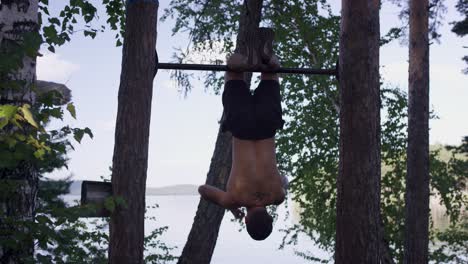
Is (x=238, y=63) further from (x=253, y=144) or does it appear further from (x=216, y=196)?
(x=216, y=196)

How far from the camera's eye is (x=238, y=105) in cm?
551

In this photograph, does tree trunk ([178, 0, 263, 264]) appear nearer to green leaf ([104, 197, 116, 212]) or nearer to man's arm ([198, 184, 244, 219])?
man's arm ([198, 184, 244, 219])

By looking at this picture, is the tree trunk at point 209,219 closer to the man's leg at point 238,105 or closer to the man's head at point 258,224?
the man's head at point 258,224

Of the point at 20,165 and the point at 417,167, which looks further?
the point at 417,167

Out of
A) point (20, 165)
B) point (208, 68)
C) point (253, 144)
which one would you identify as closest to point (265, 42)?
point (208, 68)

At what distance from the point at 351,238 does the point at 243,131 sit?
1.38m

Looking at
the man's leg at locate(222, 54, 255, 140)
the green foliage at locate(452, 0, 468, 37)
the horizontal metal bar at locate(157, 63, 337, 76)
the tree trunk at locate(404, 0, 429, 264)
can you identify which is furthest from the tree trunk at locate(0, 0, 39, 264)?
the green foliage at locate(452, 0, 468, 37)

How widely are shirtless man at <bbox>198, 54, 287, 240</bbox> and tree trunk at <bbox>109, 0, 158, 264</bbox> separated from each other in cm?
75

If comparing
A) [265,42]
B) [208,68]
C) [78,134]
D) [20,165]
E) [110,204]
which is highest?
[265,42]

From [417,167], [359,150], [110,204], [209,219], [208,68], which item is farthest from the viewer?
[417,167]

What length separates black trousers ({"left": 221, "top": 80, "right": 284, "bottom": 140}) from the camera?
5.43m

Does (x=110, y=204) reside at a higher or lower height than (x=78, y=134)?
lower

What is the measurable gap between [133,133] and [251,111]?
107 centimetres

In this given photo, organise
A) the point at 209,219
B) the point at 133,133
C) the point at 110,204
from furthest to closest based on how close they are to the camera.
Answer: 1. the point at 209,219
2. the point at 133,133
3. the point at 110,204
